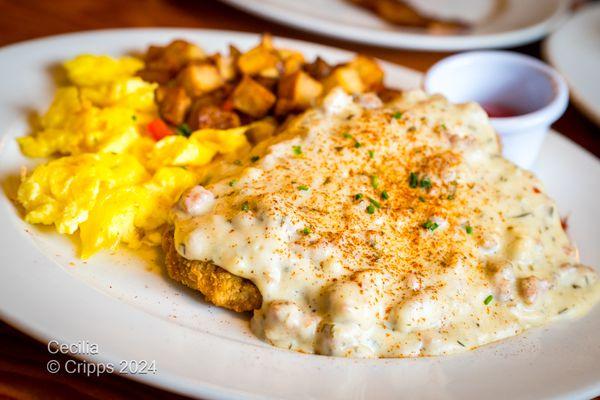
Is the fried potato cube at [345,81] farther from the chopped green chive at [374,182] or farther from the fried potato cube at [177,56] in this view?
the chopped green chive at [374,182]

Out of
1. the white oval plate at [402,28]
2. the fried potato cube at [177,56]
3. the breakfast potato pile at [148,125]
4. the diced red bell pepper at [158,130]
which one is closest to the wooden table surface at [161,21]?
the white oval plate at [402,28]

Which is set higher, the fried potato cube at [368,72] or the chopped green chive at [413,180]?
the chopped green chive at [413,180]

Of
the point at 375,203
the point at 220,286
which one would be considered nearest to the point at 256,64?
the point at 375,203


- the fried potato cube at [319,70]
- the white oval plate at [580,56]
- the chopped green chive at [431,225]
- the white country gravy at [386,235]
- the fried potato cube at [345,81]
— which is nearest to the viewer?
the white country gravy at [386,235]

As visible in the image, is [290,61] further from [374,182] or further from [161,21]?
[161,21]

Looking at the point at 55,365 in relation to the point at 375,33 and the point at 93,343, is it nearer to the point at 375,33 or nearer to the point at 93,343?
the point at 93,343

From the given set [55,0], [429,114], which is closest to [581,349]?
[429,114]

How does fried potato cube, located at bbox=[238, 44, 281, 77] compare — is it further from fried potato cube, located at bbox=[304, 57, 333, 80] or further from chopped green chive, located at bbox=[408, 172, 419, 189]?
chopped green chive, located at bbox=[408, 172, 419, 189]
